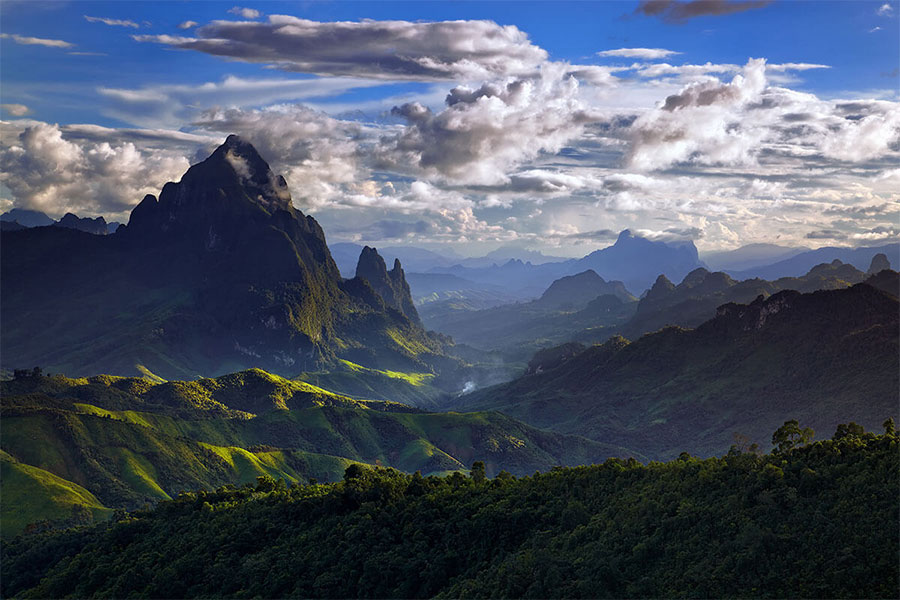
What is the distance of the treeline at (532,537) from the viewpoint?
6938 cm

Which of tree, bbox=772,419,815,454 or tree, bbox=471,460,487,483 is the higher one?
tree, bbox=772,419,815,454

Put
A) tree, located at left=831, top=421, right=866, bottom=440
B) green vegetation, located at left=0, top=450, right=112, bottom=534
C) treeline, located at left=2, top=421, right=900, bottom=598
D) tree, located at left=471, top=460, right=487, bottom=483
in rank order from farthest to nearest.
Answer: green vegetation, located at left=0, top=450, right=112, bottom=534
tree, located at left=471, top=460, right=487, bottom=483
tree, located at left=831, top=421, right=866, bottom=440
treeline, located at left=2, top=421, right=900, bottom=598

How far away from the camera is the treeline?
69.4m

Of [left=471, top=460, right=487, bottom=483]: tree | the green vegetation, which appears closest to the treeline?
[left=471, top=460, right=487, bottom=483]: tree

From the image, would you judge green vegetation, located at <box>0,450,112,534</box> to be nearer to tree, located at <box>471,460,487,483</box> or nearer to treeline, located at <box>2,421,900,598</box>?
treeline, located at <box>2,421,900,598</box>

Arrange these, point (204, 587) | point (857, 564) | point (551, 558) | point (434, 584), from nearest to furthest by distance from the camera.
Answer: point (857, 564)
point (551, 558)
point (434, 584)
point (204, 587)

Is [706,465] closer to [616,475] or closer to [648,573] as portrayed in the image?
[616,475]

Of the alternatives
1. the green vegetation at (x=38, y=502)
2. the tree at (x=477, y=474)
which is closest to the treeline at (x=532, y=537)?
the tree at (x=477, y=474)

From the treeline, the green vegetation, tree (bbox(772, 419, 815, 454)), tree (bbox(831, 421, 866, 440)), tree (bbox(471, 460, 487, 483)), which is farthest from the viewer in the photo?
the green vegetation

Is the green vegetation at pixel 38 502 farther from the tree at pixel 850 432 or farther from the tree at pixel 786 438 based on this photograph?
the tree at pixel 850 432

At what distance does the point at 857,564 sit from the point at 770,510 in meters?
13.5

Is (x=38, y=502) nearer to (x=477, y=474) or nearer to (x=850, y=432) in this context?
(x=477, y=474)

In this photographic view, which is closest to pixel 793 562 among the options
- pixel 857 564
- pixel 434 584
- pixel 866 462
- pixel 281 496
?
pixel 857 564

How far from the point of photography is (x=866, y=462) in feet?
255
